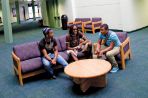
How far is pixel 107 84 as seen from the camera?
432 cm

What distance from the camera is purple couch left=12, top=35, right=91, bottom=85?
467 centimetres

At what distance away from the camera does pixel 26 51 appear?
514 cm

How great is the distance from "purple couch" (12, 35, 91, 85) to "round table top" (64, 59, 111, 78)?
807 millimetres

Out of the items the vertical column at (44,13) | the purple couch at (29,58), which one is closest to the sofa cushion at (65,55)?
the purple couch at (29,58)

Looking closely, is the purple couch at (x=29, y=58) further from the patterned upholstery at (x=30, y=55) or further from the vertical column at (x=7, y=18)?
the vertical column at (x=7, y=18)

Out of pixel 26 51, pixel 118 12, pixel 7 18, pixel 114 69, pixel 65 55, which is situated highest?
pixel 118 12

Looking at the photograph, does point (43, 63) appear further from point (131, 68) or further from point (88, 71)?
point (131, 68)

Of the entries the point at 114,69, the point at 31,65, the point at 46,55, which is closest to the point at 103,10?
the point at 114,69

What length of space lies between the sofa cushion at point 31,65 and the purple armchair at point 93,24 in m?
6.64

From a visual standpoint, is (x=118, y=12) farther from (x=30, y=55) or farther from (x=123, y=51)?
(x=30, y=55)

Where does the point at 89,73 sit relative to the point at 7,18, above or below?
below

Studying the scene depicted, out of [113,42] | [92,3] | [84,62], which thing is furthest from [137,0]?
[84,62]

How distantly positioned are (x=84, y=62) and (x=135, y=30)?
6897 mm

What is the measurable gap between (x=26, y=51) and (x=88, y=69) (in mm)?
1743
